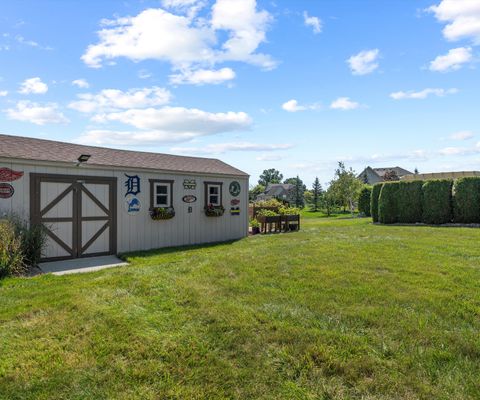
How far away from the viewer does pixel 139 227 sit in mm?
9289

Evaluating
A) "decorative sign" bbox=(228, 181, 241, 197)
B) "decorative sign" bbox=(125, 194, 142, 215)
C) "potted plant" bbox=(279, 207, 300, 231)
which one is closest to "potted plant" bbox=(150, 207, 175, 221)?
"decorative sign" bbox=(125, 194, 142, 215)

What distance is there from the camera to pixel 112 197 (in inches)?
343

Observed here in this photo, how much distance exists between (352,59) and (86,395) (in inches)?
398

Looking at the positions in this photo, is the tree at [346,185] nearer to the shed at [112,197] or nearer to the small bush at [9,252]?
the shed at [112,197]

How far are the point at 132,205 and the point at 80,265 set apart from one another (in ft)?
7.60

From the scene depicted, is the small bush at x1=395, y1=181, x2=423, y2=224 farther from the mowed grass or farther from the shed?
the mowed grass

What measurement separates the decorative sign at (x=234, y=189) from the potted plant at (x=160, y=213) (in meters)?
2.80

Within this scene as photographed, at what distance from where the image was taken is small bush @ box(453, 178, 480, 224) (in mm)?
13898

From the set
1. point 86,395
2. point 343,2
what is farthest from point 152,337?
point 343,2

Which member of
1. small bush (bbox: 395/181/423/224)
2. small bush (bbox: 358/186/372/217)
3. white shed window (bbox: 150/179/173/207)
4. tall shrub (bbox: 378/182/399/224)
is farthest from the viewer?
small bush (bbox: 358/186/372/217)

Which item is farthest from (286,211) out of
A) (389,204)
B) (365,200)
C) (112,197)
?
(365,200)

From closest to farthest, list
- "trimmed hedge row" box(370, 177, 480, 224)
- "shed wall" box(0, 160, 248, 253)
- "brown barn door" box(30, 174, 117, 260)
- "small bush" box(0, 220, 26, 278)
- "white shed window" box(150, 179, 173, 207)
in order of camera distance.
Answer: "small bush" box(0, 220, 26, 278) < "shed wall" box(0, 160, 248, 253) < "brown barn door" box(30, 174, 117, 260) < "white shed window" box(150, 179, 173, 207) < "trimmed hedge row" box(370, 177, 480, 224)

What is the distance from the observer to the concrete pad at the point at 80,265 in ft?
22.4

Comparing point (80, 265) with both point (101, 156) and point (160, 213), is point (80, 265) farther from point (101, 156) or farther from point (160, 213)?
point (101, 156)
